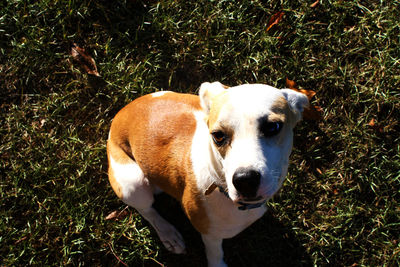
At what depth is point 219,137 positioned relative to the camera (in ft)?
8.39

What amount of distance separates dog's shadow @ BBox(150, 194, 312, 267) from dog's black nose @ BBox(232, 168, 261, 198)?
1959 mm

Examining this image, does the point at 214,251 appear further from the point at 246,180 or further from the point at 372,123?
the point at 372,123

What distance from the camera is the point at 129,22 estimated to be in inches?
187

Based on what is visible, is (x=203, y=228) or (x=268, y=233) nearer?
(x=203, y=228)

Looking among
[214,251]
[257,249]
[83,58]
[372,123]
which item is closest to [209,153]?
[214,251]

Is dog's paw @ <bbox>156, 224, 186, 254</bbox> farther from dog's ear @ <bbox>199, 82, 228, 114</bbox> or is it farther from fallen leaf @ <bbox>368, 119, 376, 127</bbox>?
fallen leaf @ <bbox>368, 119, 376, 127</bbox>

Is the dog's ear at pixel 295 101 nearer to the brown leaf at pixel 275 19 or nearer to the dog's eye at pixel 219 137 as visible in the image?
the dog's eye at pixel 219 137

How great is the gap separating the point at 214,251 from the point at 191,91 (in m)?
1.96

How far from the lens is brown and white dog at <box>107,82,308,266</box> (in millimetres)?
2441

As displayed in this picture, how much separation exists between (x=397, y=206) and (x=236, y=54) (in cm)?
254

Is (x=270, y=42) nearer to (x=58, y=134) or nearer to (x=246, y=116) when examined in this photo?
(x=246, y=116)

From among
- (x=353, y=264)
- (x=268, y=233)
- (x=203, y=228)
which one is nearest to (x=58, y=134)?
(x=203, y=228)

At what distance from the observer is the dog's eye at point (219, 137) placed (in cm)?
254

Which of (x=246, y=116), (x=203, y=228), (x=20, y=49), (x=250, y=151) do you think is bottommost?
(x=203, y=228)
